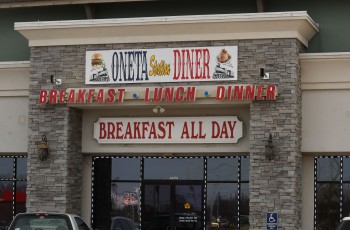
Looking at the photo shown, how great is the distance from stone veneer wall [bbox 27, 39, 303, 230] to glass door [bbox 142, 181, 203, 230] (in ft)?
7.16

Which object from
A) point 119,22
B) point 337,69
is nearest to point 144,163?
point 119,22

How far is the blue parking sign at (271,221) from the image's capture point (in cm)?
2257

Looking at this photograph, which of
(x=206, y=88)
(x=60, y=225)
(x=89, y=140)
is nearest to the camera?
(x=60, y=225)

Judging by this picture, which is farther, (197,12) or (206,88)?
(197,12)

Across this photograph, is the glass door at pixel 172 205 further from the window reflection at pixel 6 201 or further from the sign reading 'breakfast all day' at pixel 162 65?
the window reflection at pixel 6 201

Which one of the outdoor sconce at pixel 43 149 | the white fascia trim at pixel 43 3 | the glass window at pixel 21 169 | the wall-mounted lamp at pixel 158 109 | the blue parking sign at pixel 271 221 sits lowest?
the blue parking sign at pixel 271 221

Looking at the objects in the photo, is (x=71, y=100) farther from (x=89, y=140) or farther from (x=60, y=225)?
(x=60, y=225)

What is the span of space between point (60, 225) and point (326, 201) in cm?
854

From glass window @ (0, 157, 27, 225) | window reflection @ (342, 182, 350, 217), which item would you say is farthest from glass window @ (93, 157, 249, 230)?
window reflection @ (342, 182, 350, 217)

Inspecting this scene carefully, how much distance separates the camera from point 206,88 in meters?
23.5

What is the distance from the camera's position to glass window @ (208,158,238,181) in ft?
81.2

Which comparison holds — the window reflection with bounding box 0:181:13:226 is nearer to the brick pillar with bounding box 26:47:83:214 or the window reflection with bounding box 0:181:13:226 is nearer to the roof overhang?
the brick pillar with bounding box 26:47:83:214

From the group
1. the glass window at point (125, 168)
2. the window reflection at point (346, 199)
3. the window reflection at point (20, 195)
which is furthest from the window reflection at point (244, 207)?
the window reflection at point (20, 195)

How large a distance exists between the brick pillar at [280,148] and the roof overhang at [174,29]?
1.98 ft
